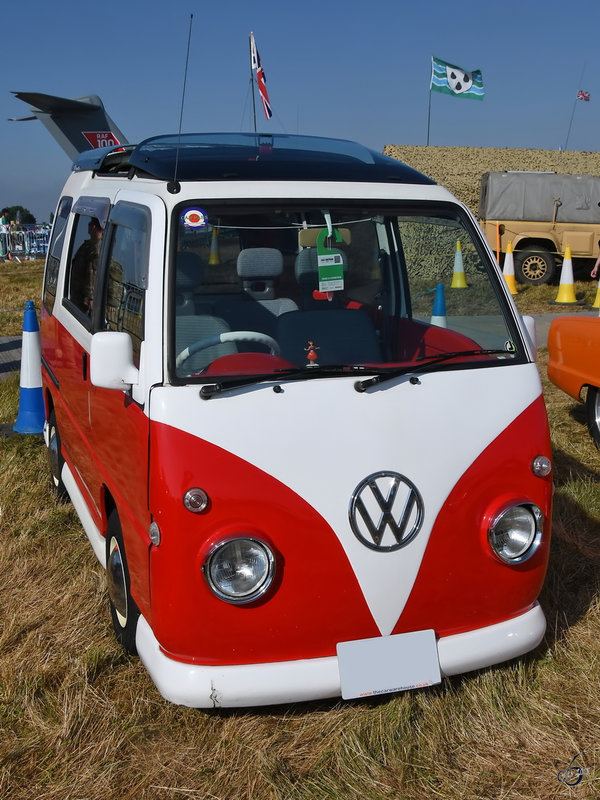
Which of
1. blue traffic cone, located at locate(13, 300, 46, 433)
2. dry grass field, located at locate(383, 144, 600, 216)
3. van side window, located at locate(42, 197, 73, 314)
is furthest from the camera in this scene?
dry grass field, located at locate(383, 144, 600, 216)

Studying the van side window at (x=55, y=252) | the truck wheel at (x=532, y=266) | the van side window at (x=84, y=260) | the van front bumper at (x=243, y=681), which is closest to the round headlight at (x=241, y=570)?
the van front bumper at (x=243, y=681)

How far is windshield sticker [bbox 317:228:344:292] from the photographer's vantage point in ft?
10.6

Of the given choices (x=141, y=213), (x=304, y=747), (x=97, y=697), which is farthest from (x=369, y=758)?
(x=141, y=213)

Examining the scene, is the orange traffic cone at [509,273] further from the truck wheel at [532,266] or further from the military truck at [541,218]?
the military truck at [541,218]

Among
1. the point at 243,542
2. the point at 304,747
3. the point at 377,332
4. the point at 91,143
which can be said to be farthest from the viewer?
the point at 91,143

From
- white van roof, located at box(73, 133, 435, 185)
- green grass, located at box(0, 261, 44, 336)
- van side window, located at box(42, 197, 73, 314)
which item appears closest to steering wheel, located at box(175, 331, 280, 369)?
white van roof, located at box(73, 133, 435, 185)

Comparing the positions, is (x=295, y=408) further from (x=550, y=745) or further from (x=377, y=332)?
(x=550, y=745)

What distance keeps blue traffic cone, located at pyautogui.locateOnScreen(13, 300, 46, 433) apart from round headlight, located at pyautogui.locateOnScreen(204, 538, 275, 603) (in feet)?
14.1

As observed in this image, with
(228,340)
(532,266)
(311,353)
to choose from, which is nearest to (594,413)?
(311,353)

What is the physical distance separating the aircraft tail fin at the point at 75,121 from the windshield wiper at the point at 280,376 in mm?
13352

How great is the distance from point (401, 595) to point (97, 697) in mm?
1293

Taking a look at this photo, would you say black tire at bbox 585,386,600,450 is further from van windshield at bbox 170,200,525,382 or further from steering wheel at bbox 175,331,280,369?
steering wheel at bbox 175,331,280,369

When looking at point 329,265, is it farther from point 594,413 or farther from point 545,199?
point 545,199

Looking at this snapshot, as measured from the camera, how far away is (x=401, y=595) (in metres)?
2.80
